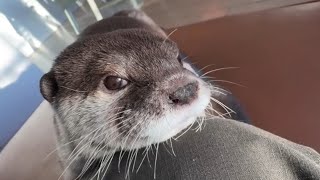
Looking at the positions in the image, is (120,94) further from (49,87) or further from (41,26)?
(41,26)

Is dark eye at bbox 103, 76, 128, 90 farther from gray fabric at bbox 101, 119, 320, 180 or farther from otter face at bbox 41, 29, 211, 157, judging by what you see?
gray fabric at bbox 101, 119, 320, 180

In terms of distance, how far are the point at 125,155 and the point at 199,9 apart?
1622 millimetres

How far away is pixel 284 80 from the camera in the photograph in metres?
1.29

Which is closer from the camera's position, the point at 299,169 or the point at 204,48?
the point at 299,169

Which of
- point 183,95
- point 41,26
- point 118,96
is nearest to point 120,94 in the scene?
point 118,96

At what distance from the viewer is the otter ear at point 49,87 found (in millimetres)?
1036

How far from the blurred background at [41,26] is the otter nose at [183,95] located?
1.05 m

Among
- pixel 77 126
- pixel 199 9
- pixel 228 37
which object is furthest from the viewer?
pixel 199 9

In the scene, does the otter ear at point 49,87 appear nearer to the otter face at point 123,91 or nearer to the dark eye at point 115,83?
the otter face at point 123,91

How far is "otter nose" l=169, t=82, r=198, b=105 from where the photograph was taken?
2.60ft

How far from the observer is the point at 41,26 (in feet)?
9.07

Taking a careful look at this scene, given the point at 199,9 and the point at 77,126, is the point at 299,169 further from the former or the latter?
the point at 199,9

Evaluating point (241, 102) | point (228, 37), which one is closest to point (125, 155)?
point (241, 102)

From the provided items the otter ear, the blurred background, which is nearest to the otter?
the otter ear
